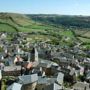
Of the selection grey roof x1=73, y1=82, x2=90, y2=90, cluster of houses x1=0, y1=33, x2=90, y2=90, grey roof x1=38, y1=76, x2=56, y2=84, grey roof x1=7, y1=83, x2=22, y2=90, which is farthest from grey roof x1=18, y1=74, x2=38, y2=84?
grey roof x1=73, y1=82, x2=90, y2=90

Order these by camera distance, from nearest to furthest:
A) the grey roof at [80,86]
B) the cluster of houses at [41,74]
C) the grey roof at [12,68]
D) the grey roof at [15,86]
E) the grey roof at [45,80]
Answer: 1. the grey roof at [15,86]
2. the cluster of houses at [41,74]
3. the grey roof at [45,80]
4. the grey roof at [80,86]
5. the grey roof at [12,68]

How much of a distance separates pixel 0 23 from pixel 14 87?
117 metres

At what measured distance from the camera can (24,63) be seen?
5025cm

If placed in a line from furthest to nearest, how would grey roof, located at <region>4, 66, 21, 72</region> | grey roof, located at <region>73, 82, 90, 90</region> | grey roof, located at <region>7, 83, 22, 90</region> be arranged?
1. grey roof, located at <region>4, 66, 21, 72</region>
2. grey roof, located at <region>73, 82, 90, 90</region>
3. grey roof, located at <region>7, 83, 22, 90</region>

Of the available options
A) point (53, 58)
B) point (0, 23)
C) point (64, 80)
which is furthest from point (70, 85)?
point (0, 23)

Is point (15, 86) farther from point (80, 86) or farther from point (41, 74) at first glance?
point (80, 86)

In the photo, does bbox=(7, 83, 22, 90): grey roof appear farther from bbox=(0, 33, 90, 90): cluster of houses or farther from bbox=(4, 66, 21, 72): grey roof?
bbox=(4, 66, 21, 72): grey roof

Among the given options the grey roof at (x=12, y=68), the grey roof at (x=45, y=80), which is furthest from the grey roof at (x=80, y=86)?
the grey roof at (x=12, y=68)

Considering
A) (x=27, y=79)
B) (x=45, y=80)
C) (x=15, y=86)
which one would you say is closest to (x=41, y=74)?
(x=45, y=80)

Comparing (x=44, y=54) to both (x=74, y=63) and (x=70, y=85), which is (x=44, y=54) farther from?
(x=70, y=85)

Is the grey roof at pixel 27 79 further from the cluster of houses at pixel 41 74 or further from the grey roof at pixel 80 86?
the grey roof at pixel 80 86

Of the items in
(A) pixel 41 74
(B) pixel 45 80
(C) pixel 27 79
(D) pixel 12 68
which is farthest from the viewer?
(D) pixel 12 68

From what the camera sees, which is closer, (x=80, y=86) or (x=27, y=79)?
(x=27, y=79)

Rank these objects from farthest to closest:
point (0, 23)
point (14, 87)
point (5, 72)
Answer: point (0, 23) → point (5, 72) → point (14, 87)
